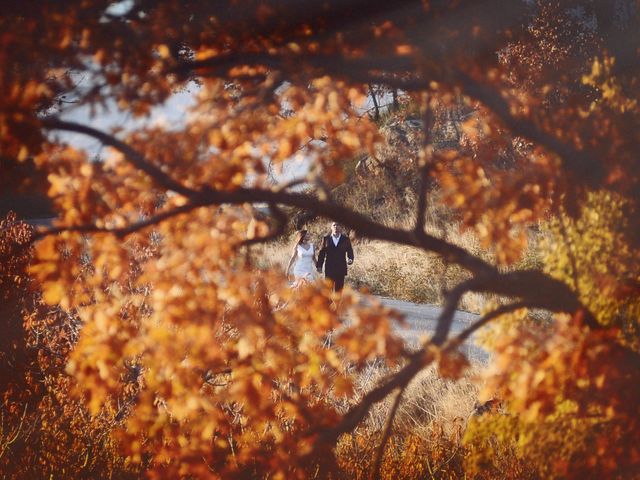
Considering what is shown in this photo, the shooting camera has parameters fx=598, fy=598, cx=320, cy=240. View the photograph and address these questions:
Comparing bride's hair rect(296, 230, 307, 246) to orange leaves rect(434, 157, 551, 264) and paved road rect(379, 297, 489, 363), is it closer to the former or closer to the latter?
paved road rect(379, 297, 489, 363)

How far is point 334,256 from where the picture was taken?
297 centimetres

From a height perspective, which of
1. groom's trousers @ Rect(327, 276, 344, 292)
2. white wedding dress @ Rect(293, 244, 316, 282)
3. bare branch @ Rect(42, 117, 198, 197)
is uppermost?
bare branch @ Rect(42, 117, 198, 197)

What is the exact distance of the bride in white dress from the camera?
9.24ft

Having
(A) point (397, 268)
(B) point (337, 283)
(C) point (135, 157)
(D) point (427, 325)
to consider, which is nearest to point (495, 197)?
(D) point (427, 325)

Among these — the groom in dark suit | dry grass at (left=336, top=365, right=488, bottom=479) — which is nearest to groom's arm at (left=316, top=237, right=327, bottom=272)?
the groom in dark suit

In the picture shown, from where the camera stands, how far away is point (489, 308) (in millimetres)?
2639

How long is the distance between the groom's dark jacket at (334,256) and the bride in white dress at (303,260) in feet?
0.18

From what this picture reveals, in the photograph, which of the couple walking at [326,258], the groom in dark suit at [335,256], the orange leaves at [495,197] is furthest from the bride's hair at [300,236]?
the orange leaves at [495,197]

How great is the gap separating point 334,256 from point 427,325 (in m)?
0.56

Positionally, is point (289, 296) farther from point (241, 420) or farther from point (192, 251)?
point (241, 420)

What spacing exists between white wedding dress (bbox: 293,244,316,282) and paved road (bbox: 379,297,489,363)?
38 cm

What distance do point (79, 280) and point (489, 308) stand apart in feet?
6.26

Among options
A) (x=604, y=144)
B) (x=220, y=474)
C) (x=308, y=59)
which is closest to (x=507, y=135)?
(x=604, y=144)

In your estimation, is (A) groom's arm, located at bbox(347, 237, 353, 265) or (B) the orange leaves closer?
(B) the orange leaves
